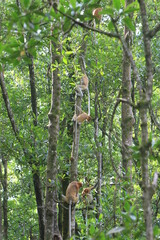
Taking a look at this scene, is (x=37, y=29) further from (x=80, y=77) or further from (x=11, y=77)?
(x=11, y=77)

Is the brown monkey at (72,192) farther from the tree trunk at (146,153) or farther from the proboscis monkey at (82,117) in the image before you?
the tree trunk at (146,153)

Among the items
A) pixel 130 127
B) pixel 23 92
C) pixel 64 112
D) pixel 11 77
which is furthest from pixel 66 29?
pixel 11 77

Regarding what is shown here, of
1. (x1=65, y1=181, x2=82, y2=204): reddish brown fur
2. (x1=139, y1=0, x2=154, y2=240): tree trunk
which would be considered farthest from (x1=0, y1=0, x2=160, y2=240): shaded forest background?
(x1=65, y1=181, x2=82, y2=204): reddish brown fur

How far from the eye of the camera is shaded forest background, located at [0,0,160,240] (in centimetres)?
172

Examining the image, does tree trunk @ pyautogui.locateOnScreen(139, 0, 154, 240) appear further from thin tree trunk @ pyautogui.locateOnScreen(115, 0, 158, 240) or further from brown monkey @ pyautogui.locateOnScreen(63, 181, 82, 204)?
brown monkey @ pyautogui.locateOnScreen(63, 181, 82, 204)

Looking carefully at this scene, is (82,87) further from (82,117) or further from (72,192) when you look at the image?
(72,192)

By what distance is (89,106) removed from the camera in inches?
183

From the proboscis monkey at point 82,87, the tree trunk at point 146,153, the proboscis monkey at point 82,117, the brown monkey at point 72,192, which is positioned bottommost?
the tree trunk at point 146,153

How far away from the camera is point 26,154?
677cm

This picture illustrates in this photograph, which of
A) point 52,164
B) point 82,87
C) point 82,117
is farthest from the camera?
point 82,87

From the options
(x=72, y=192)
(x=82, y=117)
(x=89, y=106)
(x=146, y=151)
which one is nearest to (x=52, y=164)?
(x=72, y=192)

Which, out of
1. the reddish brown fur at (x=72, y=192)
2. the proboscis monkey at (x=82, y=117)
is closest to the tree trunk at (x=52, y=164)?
the reddish brown fur at (x=72, y=192)

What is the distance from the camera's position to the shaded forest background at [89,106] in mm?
1716

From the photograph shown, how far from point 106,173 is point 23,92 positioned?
138 inches
